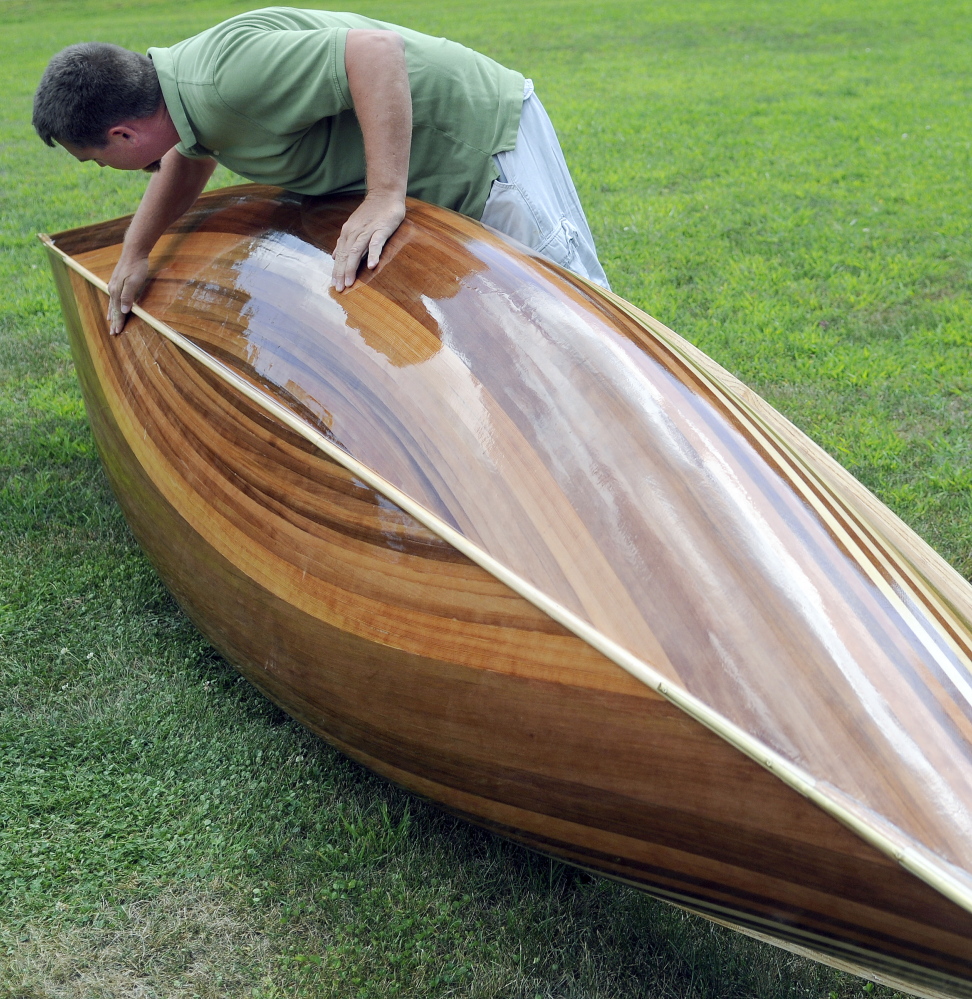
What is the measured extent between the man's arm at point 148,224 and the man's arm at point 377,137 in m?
0.70

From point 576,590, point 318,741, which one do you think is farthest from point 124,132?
point 576,590

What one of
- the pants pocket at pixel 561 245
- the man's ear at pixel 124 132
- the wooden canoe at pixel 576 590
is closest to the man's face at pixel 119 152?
the man's ear at pixel 124 132

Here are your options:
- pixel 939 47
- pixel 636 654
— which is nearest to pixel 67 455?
pixel 636 654

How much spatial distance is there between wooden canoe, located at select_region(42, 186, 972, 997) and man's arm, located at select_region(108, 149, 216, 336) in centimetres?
41

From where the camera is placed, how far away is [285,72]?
8.07ft

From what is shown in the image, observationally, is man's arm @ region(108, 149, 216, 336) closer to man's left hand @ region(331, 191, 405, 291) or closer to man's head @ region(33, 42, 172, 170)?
man's head @ region(33, 42, 172, 170)

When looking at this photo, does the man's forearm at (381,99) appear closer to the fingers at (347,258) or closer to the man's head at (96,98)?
the fingers at (347,258)

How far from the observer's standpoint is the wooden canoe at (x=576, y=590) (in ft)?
5.30

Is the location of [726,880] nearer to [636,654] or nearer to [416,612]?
[636,654]

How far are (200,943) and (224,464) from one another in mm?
1072

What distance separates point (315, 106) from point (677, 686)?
1.74m

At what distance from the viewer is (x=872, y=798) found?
1.57 m

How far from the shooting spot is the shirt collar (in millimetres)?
2580

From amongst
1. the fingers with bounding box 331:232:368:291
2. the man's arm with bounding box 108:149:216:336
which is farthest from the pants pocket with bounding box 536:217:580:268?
the man's arm with bounding box 108:149:216:336
